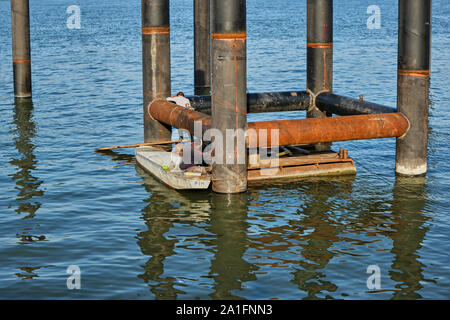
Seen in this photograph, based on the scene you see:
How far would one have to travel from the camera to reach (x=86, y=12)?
11562cm

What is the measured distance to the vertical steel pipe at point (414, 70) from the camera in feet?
58.7

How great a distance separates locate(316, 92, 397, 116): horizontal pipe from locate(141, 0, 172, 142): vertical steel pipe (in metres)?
4.96

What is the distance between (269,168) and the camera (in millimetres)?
19094

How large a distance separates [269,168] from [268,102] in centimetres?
372

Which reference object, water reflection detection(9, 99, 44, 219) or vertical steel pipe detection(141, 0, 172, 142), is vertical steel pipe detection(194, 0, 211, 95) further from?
vertical steel pipe detection(141, 0, 172, 142)

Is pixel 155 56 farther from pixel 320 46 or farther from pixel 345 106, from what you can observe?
pixel 345 106

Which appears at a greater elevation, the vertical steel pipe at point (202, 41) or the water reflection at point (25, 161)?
the vertical steel pipe at point (202, 41)

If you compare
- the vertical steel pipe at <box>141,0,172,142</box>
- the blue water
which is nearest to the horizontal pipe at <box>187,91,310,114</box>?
the vertical steel pipe at <box>141,0,172,142</box>

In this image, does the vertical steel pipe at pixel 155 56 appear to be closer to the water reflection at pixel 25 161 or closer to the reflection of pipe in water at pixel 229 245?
the water reflection at pixel 25 161

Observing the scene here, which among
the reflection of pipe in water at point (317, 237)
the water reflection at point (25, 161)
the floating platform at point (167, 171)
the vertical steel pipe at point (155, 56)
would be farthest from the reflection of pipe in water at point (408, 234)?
the water reflection at point (25, 161)

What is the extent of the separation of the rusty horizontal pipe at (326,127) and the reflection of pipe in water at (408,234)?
1.51m

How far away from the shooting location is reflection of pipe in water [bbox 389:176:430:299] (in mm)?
12812

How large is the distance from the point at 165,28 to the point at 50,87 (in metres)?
19.6
